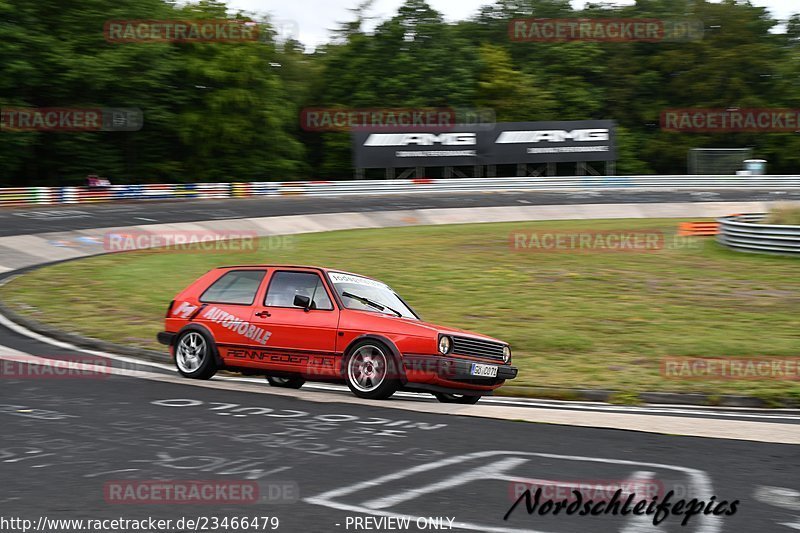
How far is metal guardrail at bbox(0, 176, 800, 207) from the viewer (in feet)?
136

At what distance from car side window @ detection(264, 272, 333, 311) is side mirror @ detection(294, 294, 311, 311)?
2.2 inches

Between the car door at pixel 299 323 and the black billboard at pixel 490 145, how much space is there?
43.0 metres

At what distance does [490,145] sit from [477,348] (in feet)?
149

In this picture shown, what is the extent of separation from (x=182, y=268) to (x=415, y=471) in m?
18.2

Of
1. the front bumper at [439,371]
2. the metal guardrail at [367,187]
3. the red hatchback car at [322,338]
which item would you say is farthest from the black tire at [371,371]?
the metal guardrail at [367,187]

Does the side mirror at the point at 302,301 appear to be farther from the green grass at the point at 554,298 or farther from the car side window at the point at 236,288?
the green grass at the point at 554,298

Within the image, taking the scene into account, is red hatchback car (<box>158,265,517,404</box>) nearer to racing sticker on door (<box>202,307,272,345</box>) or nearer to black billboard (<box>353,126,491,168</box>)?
racing sticker on door (<box>202,307,272,345</box>)

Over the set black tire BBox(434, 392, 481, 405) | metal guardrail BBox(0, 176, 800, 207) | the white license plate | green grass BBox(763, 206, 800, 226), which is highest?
metal guardrail BBox(0, 176, 800, 207)

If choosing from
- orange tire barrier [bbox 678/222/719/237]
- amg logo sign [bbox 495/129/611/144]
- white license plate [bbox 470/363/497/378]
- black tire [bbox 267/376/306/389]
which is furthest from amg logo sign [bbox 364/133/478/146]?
white license plate [bbox 470/363/497/378]

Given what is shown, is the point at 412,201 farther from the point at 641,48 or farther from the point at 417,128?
the point at 641,48

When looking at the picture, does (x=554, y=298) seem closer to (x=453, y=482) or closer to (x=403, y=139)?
(x=453, y=482)

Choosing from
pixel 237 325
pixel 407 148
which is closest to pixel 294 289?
pixel 237 325

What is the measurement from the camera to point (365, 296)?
10547mm

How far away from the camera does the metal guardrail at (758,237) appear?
24359mm
